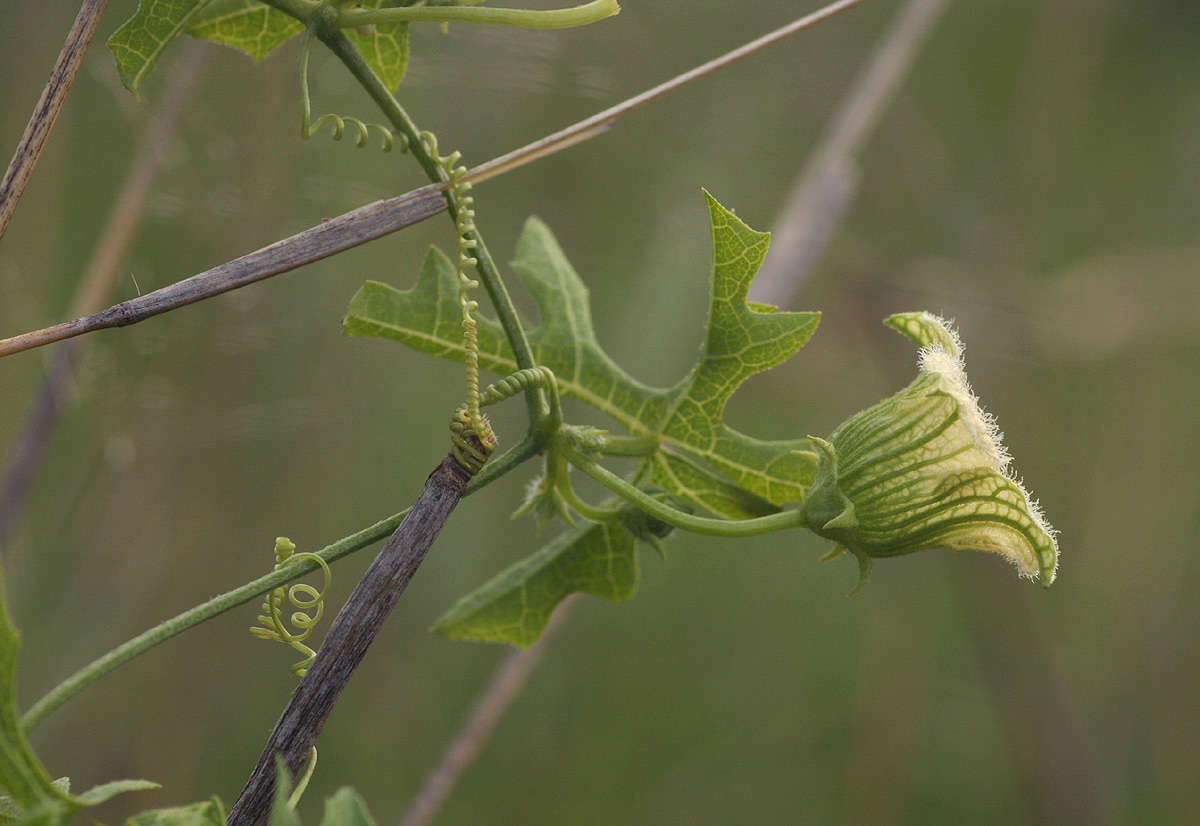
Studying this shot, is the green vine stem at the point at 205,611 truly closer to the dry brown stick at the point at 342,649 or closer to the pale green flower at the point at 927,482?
the dry brown stick at the point at 342,649

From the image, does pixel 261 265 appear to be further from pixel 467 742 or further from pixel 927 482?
pixel 467 742

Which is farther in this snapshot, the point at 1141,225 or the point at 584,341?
the point at 1141,225

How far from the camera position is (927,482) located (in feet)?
3.72

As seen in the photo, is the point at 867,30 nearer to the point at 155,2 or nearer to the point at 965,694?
the point at 965,694

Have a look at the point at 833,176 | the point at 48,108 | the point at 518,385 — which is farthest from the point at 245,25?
the point at 833,176

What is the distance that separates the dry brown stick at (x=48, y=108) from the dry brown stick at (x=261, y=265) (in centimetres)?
12

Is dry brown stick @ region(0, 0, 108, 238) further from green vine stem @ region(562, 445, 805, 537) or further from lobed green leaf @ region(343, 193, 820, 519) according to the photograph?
green vine stem @ region(562, 445, 805, 537)

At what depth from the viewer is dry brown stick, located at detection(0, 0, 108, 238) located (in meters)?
1.01

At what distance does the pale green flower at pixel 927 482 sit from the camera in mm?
1111

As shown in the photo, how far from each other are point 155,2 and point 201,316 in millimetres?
1653

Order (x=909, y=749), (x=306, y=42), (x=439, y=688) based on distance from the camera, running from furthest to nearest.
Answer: (x=909, y=749)
(x=439, y=688)
(x=306, y=42)

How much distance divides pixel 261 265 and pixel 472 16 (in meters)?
0.35

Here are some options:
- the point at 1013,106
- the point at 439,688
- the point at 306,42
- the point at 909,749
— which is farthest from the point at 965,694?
the point at 306,42

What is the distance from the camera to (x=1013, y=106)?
4199 mm
